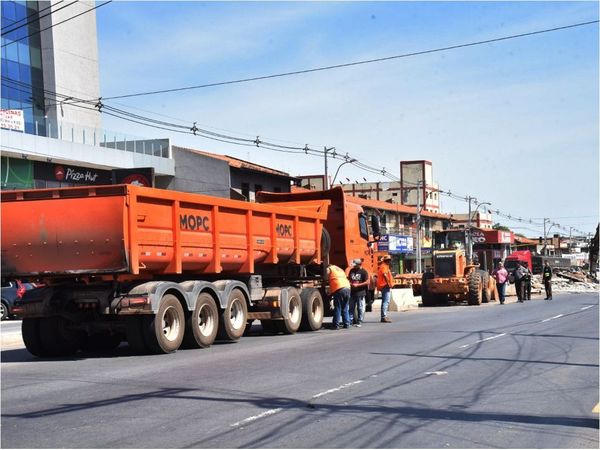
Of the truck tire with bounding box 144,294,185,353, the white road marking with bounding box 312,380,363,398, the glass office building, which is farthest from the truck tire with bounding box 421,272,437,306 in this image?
the glass office building

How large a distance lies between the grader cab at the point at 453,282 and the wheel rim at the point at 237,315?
19077 millimetres

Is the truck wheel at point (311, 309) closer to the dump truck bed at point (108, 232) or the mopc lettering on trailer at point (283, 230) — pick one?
the mopc lettering on trailer at point (283, 230)

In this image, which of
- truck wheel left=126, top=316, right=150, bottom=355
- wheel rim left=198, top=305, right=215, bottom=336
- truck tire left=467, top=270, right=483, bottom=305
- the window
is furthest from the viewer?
the window

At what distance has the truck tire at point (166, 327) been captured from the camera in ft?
42.8

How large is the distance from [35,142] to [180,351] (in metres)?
27.2

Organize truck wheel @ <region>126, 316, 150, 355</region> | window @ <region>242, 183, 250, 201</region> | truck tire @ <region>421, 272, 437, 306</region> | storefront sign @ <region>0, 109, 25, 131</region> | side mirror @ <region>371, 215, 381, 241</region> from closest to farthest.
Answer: truck wheel @ <region>126, 316, 150, 355</region> < side mirror @ <region>371, 215, 381, 241</region> < truck tire @ <region>421, 272, 437, 306</region> < storefront sign @ <region>0, 109, 25, 131</region> < window @ <region>242, 183, 250, 201</region>

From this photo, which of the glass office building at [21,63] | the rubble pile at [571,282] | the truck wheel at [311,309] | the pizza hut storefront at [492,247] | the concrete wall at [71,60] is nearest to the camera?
the truck wheel at [311,309]

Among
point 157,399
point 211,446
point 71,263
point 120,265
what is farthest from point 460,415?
point 71,263

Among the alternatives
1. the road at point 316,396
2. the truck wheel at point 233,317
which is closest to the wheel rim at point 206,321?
the road at point 316,396

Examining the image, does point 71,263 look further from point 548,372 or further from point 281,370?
point 548,372

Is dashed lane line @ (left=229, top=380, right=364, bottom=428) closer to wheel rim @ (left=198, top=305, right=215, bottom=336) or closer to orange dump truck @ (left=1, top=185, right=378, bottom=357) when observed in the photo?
orange dump truck @ (left=1, top=185, right=378, bottom=357)

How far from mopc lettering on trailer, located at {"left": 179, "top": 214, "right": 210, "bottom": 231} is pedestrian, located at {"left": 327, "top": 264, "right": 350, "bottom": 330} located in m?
4.74

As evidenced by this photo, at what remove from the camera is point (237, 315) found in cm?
1579

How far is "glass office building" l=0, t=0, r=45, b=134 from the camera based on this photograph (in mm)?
49281
